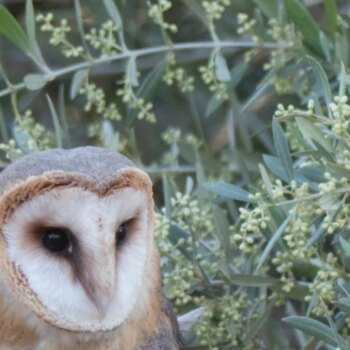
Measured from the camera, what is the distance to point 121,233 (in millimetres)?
2801

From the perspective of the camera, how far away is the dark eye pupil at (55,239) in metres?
2.74

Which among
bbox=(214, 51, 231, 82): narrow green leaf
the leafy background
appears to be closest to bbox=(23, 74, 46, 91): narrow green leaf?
the leafy background

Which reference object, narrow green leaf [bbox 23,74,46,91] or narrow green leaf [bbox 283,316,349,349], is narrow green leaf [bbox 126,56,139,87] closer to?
narrow green leaf [bbox 23,74,46,91]

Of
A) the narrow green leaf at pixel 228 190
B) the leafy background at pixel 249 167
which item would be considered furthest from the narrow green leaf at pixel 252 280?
the narrow green leaf at pixel 228 190

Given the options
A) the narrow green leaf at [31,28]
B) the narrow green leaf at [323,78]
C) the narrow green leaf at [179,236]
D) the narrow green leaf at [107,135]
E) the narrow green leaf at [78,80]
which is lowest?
the narrow green leaf at [179,236]

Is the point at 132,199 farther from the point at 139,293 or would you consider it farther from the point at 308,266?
the point at 308,266

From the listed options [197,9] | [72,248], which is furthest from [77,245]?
[197,9]

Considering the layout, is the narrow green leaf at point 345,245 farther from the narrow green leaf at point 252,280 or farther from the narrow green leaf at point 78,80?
the narrow green leaf at point 78,80

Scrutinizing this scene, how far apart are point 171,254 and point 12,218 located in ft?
1.55

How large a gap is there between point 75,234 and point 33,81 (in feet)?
2.40

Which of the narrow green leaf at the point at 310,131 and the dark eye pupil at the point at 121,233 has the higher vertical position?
the narrow green leaf at the point at 310,131

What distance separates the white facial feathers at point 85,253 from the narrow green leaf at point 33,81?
62 centimetres

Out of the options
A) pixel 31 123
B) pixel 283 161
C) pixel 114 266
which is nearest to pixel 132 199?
pixel 114 266

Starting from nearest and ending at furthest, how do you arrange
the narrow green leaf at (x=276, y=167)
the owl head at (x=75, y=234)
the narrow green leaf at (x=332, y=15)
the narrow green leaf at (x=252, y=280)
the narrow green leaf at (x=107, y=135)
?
the owl head at (x=75, y=234) → the narrow green leaf at (x=276, y=167) → the narrow green leaf at (x=252, y=280) → the narrow green leaf at (x=332, y=15) → the narrow green leaf at (x=107, y=135)
